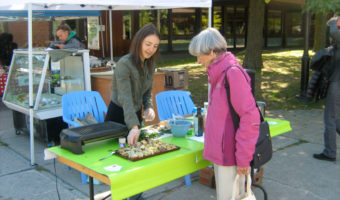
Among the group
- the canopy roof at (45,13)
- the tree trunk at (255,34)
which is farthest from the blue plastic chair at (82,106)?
the tree trunk at (255,34)

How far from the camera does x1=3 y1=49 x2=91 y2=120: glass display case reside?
4984mm

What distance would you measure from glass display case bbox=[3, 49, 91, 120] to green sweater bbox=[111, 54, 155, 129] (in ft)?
7.70

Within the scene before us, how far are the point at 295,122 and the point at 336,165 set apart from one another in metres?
2.18

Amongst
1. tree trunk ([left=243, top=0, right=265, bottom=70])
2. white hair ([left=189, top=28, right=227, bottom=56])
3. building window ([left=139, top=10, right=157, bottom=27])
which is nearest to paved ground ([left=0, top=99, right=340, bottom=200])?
white hair ([left=189, top=28, right=227, bottom=56])

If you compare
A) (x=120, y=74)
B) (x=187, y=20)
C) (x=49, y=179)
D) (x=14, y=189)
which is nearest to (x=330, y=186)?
(x=120, y=74)

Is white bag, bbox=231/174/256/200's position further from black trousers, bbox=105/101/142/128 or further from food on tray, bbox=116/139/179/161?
black trousers, bbox=105/101/142/128

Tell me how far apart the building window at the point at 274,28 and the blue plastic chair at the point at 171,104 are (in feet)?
68.8

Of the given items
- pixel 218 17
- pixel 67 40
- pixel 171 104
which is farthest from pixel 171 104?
pixel 218 17

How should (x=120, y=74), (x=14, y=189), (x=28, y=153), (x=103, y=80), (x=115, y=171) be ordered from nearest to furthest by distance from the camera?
(x=115, y=171), (x=120, y=74), (x=14, y=189), (x=28, y=153), (x=103, y=80)

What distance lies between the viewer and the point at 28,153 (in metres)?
4.98

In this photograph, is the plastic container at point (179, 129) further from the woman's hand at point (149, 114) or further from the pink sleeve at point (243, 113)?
the pink sleeve at point (243, 113)

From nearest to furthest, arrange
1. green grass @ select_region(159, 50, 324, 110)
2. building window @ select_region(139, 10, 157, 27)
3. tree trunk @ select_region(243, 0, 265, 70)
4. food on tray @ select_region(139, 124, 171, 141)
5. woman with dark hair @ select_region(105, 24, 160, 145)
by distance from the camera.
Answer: woman with dark hair @ select_region(105, 24, 160, 145)
food on tray @ select_region(139, 124, 171, 141)
green grass @ select_region(159, 50, 324, 110)
tree trunk @ select_region(243, 0, 265, 70)
building window @ select_region(139, 10, 157, 27)

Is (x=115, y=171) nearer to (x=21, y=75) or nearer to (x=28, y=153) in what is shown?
(x=28, y=153)

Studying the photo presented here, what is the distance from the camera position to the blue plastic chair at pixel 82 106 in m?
4.14
